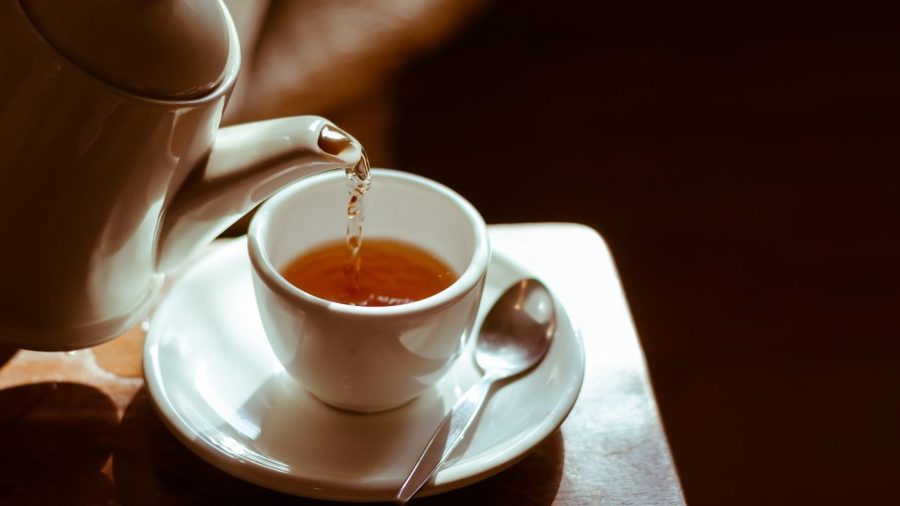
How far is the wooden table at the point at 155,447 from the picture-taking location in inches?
23.6

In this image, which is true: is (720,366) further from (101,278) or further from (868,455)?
(101,278)

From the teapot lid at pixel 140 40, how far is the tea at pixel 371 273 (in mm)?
225

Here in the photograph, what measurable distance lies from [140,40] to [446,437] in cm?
33

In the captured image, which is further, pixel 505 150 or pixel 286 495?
pixel 505 150

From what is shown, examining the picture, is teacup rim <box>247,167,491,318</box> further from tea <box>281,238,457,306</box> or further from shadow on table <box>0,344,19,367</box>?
shadow on table <box>0,344,19,367</box>

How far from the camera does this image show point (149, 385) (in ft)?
2.00

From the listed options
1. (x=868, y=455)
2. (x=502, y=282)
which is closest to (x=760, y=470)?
(x=868, y=455)

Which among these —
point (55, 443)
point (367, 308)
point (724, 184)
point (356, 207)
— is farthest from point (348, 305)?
point (724, 184)

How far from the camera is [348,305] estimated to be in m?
0.60

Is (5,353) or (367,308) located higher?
(367,308)

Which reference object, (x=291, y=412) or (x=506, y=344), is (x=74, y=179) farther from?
(x=506, y=344)

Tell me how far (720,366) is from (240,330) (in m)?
1.14

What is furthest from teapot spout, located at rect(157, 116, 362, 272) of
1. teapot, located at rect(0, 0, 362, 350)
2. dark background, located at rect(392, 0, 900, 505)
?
dark background, located at rect(392, 0, 900, 505)

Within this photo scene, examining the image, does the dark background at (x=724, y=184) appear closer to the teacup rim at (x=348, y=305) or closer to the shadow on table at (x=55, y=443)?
the teacup rim at (x=348, y=305)
